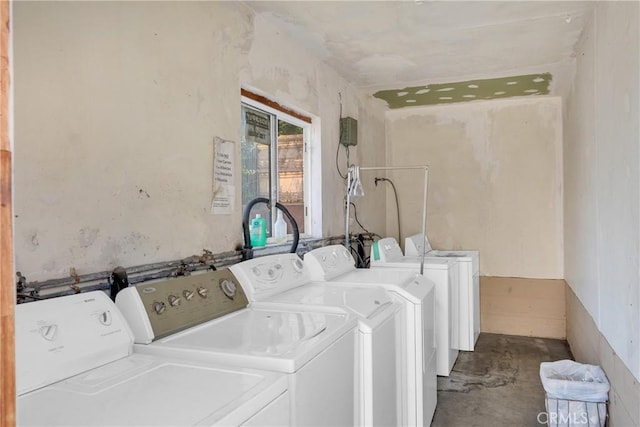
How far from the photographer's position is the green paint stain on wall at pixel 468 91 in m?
3.99

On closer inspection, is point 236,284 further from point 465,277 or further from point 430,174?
point 430,174

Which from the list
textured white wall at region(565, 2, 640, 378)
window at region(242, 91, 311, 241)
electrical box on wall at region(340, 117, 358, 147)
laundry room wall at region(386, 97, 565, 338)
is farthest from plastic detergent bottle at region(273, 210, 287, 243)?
laundry room wall at region(386, 97, 565, 338)

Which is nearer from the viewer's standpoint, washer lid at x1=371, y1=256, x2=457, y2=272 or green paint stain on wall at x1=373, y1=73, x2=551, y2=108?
washer lid at x1=371, y1=256, x2=457, y2=272

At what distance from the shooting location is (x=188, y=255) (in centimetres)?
198

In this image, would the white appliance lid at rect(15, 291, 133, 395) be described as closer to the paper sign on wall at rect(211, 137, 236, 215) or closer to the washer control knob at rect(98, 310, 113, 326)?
the washer control knob at rect(98, 310, 113, 326)

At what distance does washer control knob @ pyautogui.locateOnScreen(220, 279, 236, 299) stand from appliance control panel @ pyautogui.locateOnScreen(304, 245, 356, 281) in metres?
0.71

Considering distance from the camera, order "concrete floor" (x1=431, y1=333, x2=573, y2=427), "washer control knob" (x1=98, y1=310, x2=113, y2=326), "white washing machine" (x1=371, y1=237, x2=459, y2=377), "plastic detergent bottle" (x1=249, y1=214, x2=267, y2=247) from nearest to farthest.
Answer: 1. "washer control knob" (x1=98, y1=310, x2=113, y2=326)
2. "plastic detergent bottle" (x1=249, y1=214, x2=267, y2=247)
3. "concrete floor" (x1=431, y1=333, x2=573, y2=427)
4. "white washing machine" (x1=371, y1=237, x2=459, y2=377)

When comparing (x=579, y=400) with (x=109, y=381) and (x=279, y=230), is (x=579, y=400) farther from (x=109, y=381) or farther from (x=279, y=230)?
(x=109, y=381)

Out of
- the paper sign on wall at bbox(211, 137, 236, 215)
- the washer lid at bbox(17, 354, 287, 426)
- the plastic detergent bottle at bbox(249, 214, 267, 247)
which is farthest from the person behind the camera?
the plastic detergent bottle at bbox(249, 214, 267, 247)

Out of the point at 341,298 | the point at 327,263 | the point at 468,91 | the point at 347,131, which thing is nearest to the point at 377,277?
the point at 327,263

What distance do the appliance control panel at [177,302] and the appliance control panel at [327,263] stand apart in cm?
68

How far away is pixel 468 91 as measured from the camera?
14.0ft

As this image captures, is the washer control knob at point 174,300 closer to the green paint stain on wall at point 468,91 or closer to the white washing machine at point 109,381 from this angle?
the white washing machine at point 109,381

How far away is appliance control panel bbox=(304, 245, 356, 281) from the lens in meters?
2.53
